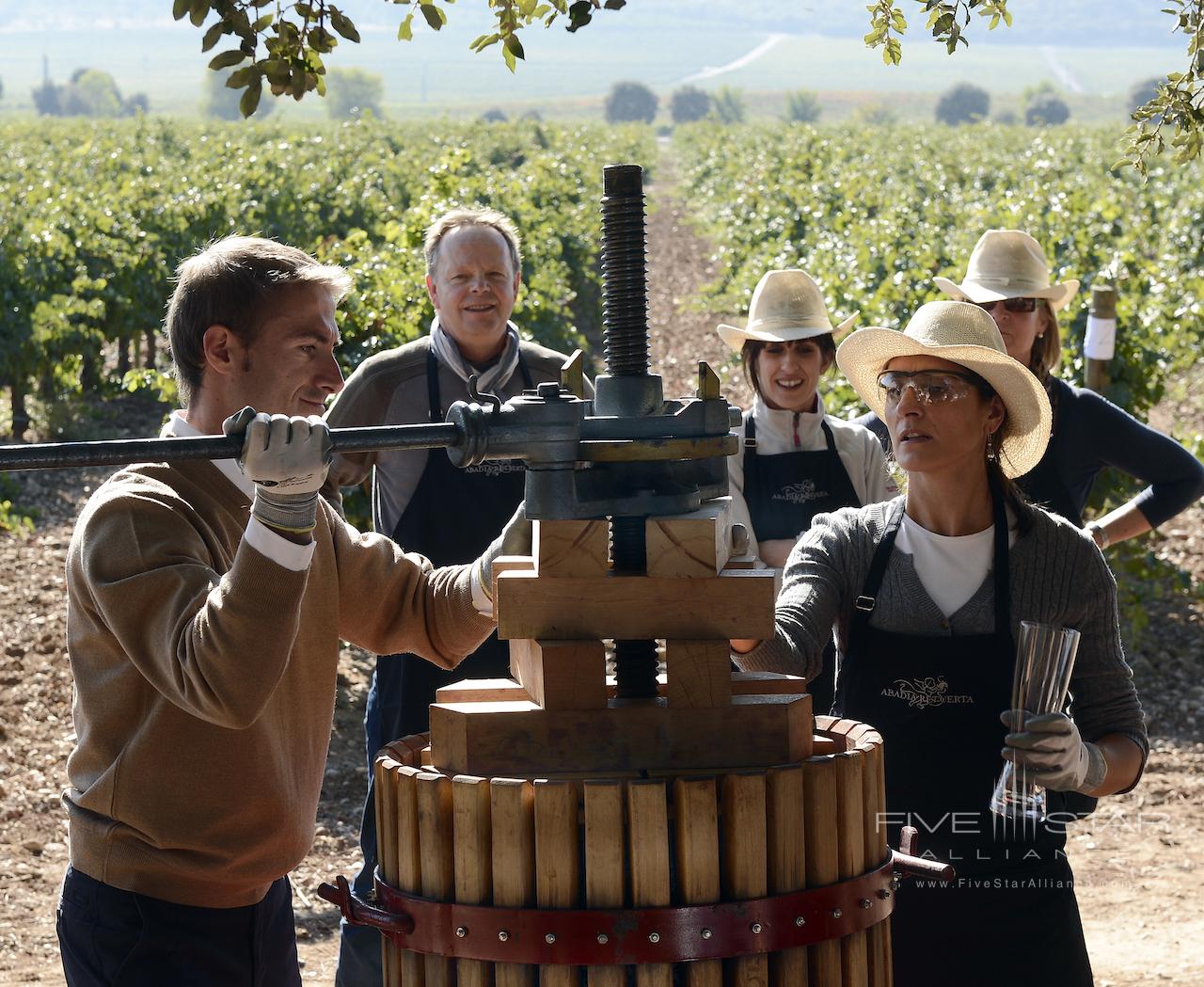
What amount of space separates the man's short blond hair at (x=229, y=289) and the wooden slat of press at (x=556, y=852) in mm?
1126

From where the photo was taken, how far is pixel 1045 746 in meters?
2.82

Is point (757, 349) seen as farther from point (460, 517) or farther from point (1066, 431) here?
point (460, 517)

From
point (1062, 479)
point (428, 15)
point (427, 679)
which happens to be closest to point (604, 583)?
point (428, 15)

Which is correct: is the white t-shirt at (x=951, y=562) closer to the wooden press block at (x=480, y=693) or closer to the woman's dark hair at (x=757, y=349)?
the wooden press block at (x=480, y=693)

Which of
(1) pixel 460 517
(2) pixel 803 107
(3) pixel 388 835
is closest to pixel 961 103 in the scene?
(2) pixel 803 107

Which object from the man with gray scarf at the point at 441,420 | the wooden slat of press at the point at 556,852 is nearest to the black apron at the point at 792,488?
the man with gray scarf at the point at 441,420

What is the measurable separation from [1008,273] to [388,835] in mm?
3781

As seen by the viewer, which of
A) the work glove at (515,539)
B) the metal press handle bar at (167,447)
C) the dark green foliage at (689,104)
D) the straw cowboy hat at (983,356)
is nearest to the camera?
the metal press handle bar at (167,447)

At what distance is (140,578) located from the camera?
2475mm

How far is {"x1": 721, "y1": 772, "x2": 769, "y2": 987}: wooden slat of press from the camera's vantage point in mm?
2090

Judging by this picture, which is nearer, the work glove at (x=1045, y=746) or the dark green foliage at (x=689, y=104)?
the work glove at (x=1045, y=746)

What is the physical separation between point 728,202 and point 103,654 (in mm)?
29361

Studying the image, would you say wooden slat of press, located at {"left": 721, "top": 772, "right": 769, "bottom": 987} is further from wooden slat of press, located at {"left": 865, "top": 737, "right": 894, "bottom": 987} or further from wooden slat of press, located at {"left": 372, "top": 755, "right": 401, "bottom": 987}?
wooden slat of press, located at {"left": 372, "top": 755, "right": 401, "bottom": 987}

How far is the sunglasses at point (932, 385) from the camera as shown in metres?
3.34
